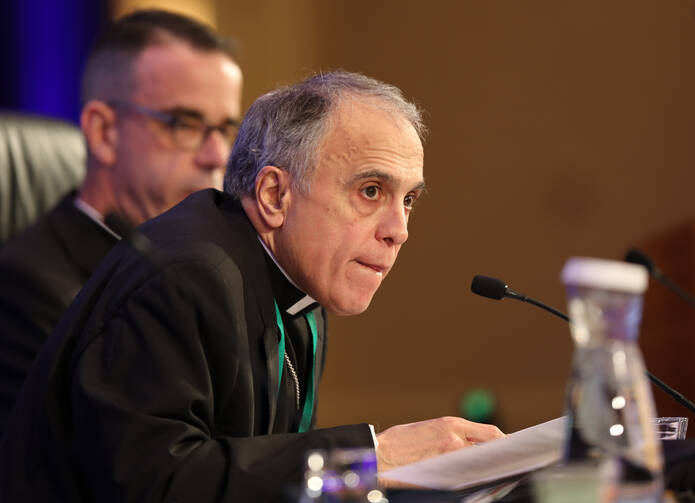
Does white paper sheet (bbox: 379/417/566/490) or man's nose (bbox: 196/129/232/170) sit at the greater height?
man's nose (bbox: 196/129/232/170)

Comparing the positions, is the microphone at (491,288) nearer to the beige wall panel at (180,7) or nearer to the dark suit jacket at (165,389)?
the dark suit jacket at (165,389)

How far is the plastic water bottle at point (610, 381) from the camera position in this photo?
83cm

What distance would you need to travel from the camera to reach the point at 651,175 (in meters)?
5.27

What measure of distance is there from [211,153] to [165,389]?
177 cm

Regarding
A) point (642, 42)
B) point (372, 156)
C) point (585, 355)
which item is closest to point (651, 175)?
point (642, 42)

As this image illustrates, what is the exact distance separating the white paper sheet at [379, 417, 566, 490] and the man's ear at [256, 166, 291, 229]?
26.2 inches

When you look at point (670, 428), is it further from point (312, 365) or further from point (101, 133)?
point (101, 133)

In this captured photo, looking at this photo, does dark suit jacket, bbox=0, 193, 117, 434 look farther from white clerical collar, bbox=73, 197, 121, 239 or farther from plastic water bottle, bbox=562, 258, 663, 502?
plastic water bottle, bbox=562, 258, 663, 502

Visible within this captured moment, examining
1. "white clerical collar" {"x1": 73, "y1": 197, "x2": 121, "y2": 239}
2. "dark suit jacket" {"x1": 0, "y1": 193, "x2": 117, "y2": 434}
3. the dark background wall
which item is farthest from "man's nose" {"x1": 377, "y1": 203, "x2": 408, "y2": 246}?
the dark background wall

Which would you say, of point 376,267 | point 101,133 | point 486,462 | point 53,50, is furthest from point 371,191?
point 53,50

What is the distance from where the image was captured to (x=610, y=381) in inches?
34.5

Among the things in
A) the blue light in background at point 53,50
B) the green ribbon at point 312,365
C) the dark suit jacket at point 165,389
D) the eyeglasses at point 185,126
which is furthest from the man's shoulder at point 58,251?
the blue light in background at point 53,50

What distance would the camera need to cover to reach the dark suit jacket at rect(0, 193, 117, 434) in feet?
8.35

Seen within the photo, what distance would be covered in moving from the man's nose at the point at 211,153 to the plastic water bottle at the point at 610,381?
230 centimetres
